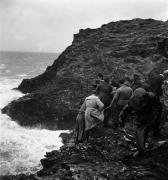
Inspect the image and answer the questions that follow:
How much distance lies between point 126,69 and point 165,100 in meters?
10.9

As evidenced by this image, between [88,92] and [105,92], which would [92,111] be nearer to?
[105,92]

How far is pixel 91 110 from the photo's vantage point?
41.2 feet

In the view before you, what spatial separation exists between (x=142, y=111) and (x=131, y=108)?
43 cm

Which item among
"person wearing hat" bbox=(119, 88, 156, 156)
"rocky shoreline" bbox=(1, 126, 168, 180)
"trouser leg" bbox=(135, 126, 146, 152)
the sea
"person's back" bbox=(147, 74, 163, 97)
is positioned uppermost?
"person's back" bbox=(147, 74, 163, 97)

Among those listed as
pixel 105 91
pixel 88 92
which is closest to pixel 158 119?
pixel 105 91

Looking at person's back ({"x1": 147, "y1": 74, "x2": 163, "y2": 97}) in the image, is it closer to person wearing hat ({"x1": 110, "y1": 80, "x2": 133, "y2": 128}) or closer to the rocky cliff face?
person wearing hat ({"x1": 110, "y1": 80, "x2": 133, "y2": 128})

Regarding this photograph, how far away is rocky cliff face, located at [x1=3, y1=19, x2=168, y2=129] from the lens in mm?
23078

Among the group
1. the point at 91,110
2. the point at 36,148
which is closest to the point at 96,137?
the point at 91,110

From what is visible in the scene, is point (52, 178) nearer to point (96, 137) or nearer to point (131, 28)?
point (96, 137)

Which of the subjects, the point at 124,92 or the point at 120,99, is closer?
the point at 124,92

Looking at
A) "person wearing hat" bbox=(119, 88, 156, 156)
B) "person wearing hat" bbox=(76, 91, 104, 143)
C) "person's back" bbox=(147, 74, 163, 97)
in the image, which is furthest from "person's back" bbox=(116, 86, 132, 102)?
"person wearing hat" bbox=(119, 88, 156, 156)

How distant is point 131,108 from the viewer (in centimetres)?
1084

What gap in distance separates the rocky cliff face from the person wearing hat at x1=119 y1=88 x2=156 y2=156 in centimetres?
1099

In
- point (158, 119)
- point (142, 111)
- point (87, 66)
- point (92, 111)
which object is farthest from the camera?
point (87, 66)
